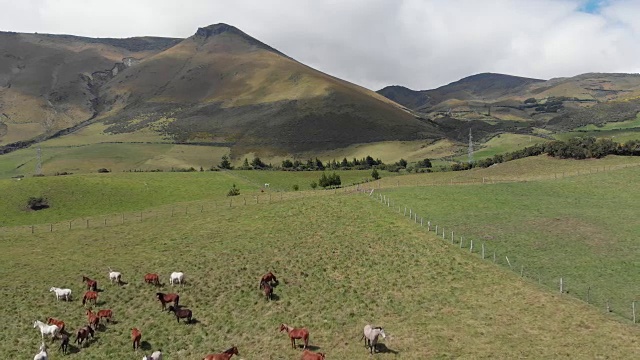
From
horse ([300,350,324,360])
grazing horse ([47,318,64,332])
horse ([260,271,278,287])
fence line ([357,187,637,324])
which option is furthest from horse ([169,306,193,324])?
fence line ([357,187,637,324])

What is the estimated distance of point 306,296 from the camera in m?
36.5

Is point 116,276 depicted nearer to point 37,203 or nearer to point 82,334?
point 82,334

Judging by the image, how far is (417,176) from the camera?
325 feet

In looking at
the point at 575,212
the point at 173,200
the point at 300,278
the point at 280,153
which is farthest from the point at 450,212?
the point at 280,153

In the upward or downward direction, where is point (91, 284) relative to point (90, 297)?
upward

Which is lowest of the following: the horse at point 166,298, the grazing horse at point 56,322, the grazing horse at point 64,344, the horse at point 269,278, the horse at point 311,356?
the grazing horse at point 64,344

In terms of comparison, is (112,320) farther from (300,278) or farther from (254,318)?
(300,278)

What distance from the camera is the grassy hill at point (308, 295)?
95.6 ft

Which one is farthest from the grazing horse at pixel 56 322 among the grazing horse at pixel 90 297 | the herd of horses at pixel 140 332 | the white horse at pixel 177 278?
the white horse at pixel 177 278

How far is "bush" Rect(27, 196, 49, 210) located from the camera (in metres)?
84.8

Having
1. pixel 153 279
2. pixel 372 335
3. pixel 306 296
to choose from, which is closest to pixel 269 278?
pixel 306 296

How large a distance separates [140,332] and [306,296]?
1197 centimetres

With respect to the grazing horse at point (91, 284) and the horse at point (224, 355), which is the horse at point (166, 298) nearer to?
the grazing horse at point (91, 284)

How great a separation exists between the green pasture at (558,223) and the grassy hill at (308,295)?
4046 mm
